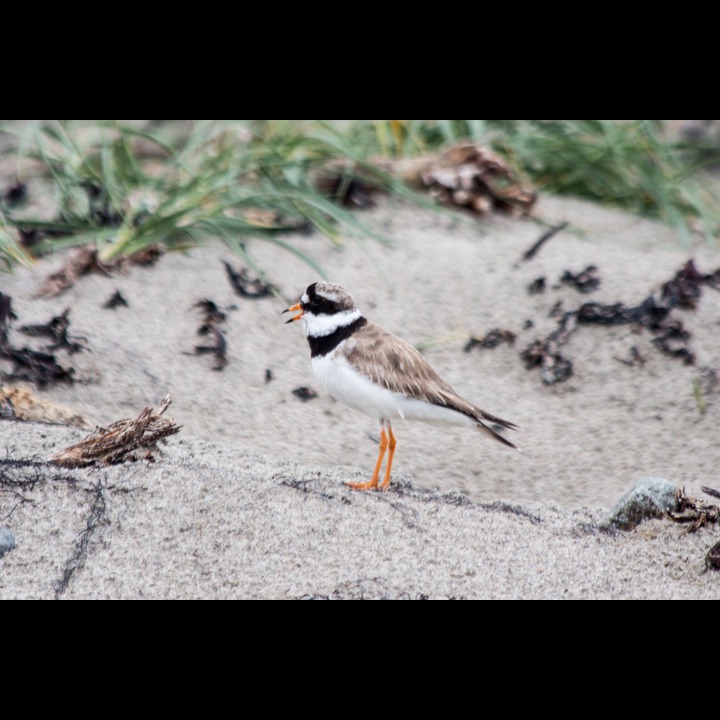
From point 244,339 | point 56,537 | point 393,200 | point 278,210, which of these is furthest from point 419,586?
point 393,200

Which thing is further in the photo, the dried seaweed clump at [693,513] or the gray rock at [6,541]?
the dried seaweed clump at [693,513]

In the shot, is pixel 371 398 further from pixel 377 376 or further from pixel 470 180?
pixel 470 180

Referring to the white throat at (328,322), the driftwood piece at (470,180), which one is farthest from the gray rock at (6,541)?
→ the driftwood piece at (470,180)

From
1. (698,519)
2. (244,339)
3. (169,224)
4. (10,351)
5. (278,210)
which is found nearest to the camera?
(698,519)

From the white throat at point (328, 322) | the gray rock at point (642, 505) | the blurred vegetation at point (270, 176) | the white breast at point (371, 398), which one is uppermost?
the gray rock at point (642, 505)

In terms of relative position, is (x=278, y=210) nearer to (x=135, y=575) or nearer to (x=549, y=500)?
(x=549, y=500)

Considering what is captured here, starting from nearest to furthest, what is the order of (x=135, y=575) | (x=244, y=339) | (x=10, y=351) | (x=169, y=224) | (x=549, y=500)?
(x=135, y=575), (x=549, y=500), (x=10, y=351), (x=244, y=339), (x=169, y=224)

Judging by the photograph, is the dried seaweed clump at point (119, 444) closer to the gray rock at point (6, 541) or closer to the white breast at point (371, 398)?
the gray rock at point (6, 541)

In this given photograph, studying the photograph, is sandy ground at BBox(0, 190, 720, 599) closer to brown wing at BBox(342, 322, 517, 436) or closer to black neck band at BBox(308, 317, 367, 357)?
brown wing at BBox(342, 322, 517, 436)
